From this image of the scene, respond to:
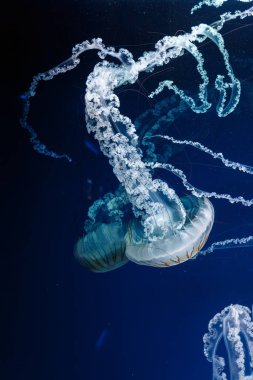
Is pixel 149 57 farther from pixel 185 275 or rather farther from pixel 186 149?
pixel 185 275

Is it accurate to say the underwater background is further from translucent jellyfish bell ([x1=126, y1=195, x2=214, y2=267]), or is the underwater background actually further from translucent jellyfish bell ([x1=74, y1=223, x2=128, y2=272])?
translucent jellyfish bell ([x1=126, y1=195, x2=214, y2=267])

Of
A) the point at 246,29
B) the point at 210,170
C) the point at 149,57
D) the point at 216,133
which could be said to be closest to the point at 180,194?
the point at 210,170

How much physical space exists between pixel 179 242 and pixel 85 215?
0.57 m

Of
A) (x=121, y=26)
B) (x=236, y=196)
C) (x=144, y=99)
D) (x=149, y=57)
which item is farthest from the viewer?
(x=236, y=196)

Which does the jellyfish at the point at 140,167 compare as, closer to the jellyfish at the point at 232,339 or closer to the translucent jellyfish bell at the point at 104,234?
the translucent jellyfish bell at the point at 104,234

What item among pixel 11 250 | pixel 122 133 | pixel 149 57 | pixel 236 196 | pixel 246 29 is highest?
Answer: pixel 246 29

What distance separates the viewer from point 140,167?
218 centimetres

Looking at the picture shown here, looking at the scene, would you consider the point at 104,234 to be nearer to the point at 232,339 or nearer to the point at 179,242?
the point at 179,242

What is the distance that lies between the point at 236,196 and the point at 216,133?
15.6 inches

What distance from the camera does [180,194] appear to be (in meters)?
2.42

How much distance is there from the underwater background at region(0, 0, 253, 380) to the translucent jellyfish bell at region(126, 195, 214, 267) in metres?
0.19

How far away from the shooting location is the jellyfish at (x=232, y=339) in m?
2.37

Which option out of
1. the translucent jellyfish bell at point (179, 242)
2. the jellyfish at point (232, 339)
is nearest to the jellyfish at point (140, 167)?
the translucent jellyfish bell at point (179, 242)

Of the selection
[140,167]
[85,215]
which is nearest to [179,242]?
[140,167]
